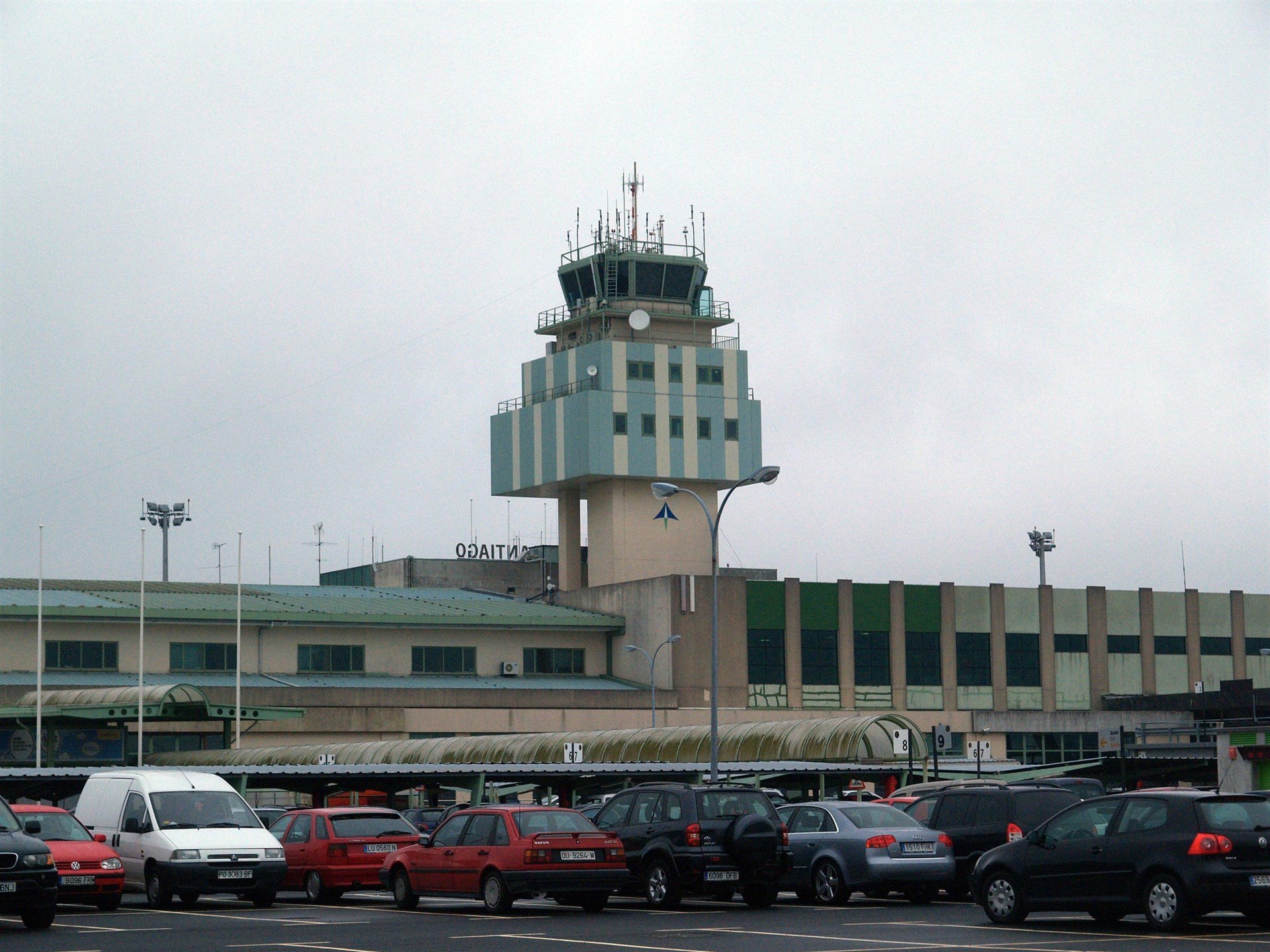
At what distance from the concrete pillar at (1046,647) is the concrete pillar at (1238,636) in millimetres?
9972

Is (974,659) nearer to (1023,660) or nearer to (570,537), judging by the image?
(1023,660)

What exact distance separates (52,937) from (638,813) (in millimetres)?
8648

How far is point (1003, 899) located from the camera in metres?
21.5

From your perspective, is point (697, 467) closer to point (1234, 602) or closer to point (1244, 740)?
point (1234, 602)

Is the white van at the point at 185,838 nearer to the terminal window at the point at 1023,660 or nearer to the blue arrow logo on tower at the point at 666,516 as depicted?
the blue arrow logo on tower at the point at 666,516

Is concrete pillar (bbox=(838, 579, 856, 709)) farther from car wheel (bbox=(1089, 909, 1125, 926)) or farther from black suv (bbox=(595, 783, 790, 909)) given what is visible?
car wheel (bbox=(1089, 909, 1125, 926))

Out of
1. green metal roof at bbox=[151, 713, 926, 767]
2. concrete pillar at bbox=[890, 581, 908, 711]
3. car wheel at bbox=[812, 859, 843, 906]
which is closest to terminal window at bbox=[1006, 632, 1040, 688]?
concrete pillar at bbox=[890, 581, 908, 711]

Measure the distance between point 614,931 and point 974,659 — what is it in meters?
67.6

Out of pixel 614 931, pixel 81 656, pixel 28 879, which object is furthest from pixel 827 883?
pixel 81 656

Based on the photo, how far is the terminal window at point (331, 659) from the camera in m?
79.0

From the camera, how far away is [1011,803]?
85.8ft

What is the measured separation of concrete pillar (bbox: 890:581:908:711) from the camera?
84.5 metres

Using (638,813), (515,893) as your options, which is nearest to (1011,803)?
(638,813)

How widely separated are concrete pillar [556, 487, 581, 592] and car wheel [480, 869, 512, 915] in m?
70.2
